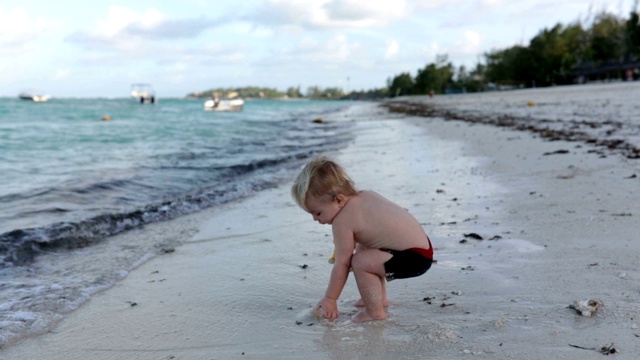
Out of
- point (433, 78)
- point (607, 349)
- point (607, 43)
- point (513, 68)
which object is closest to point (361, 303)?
point (607, 349)

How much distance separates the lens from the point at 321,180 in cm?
262

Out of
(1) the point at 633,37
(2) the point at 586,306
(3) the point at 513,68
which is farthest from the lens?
(3) the point at 513,68

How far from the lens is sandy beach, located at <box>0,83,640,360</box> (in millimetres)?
2268

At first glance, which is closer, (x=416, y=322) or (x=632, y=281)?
(x=416, y=322)

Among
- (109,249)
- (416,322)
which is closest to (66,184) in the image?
(109,249)

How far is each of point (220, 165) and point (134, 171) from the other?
1.73 meters

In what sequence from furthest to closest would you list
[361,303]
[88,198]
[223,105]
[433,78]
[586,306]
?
[433,78], [223,105], [88,198], [361,303], [586,306]

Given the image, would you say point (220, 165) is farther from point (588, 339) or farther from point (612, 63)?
point (612, 63)

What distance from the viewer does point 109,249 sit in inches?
179

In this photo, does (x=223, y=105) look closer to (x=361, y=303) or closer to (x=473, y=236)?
(x=473, y=236)

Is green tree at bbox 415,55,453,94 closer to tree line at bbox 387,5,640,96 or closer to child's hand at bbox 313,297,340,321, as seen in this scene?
tree line at bbox 387,5,640,96

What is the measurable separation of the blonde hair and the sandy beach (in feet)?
2.02

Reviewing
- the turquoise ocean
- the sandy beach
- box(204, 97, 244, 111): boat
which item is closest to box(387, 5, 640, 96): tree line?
box(204, 97, 244, 111): boat

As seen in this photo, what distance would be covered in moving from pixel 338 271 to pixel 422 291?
0.56 meters
